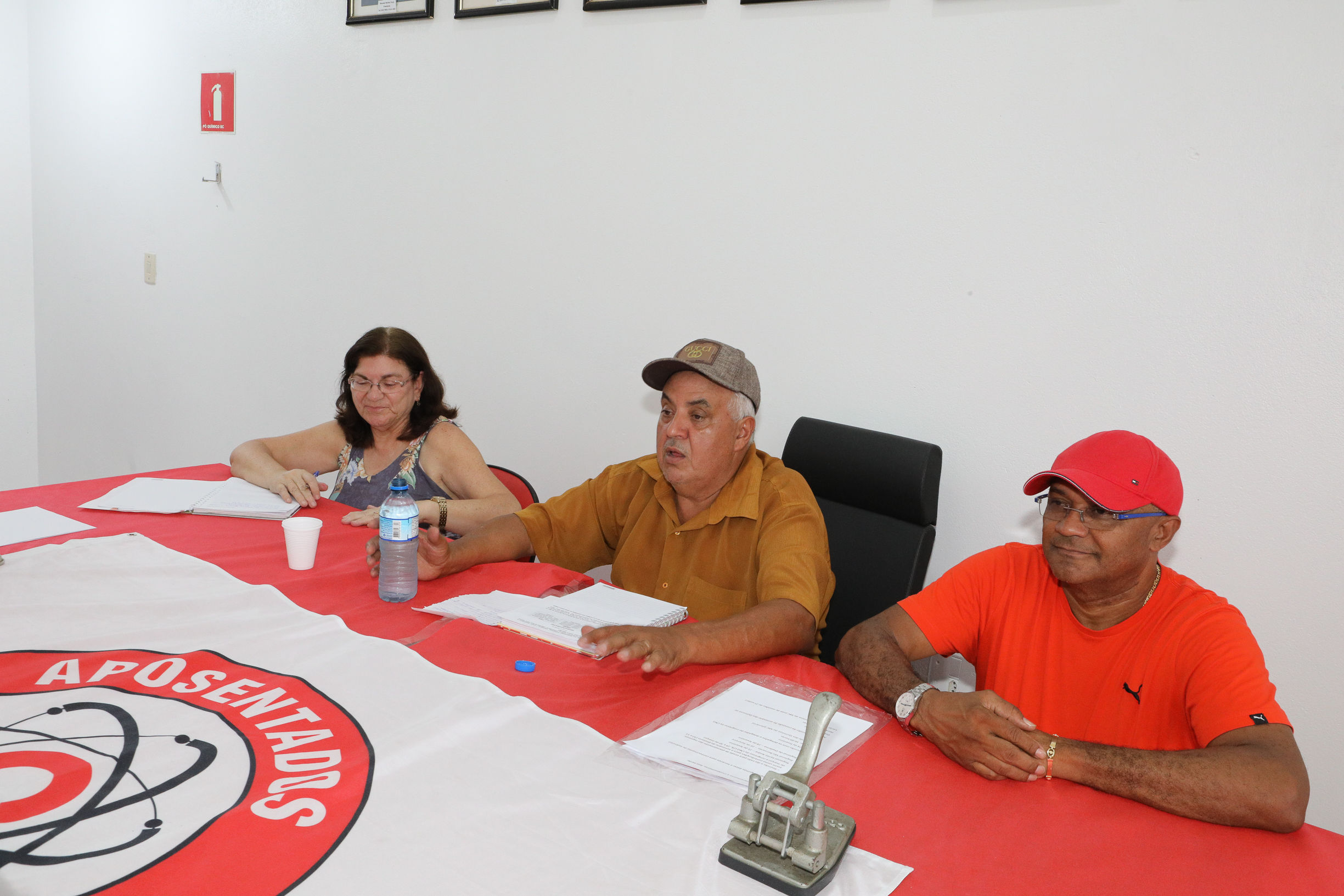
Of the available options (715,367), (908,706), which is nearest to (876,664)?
(908,706)

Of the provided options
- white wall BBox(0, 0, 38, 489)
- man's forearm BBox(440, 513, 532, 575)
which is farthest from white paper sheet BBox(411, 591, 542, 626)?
white wall BBox(0, 0, 38, 489)

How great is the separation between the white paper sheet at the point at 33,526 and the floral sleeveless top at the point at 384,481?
728mm

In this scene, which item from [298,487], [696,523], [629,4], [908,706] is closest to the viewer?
[908,706]

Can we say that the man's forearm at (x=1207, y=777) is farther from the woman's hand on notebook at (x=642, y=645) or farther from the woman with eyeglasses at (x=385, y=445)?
the woman with eyeglasses at (x=385, y=445)

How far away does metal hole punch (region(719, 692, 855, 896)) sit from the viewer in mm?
964

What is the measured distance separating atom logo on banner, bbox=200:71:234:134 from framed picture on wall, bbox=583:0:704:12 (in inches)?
76.5

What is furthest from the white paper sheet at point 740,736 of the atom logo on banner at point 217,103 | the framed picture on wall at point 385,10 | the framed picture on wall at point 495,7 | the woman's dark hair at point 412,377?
the atom logo on banner at point 217,103

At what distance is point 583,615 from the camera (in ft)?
5.50

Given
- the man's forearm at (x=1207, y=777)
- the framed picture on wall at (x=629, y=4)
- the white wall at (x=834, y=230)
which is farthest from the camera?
the framed picture on wall at (x=629, y=4)

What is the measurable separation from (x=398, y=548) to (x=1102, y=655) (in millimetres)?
1296

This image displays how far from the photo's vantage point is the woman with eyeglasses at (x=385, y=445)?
2.55 metres

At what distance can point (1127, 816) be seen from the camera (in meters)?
1.15

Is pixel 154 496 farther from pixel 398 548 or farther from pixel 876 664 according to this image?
pixel 876 664

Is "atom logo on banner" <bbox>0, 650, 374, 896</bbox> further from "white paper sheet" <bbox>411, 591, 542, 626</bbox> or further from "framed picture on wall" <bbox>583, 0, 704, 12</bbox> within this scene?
"framed picture on wall" <bbox>583, 0, 704, 12</bbox>
